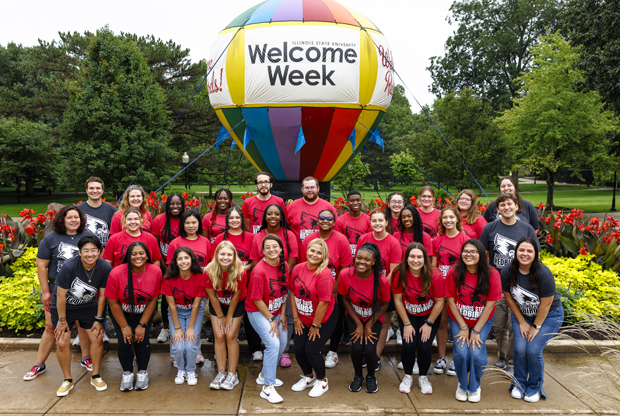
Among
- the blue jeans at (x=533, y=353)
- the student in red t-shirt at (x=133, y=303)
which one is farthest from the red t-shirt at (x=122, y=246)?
the blue jeans at (x=533, y=353)

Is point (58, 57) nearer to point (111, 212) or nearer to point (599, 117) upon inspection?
point (111, 212)

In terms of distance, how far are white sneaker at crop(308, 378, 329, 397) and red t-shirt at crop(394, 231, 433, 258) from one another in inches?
62.9

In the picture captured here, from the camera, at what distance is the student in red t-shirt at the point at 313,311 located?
4.16 metres

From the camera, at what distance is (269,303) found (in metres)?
4.38

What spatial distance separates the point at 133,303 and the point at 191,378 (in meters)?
0.97

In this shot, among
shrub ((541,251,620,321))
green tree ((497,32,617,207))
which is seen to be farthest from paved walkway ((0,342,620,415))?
green tree ((497,32,617,207))

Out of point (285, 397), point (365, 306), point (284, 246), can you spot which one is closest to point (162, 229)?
point (284, 246)

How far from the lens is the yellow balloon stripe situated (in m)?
6.94

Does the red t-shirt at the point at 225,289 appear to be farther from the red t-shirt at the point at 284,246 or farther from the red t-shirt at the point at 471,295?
the red t-shirt at the point at 471,295

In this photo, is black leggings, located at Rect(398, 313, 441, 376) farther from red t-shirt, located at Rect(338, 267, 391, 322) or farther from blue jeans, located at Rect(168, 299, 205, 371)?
blue jeans, located at Rect(168, 299, 205, 371)

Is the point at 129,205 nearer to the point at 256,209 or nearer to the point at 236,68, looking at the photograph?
the point at 256,209

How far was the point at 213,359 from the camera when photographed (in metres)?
5.06

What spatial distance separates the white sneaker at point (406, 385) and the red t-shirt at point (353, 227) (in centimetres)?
142

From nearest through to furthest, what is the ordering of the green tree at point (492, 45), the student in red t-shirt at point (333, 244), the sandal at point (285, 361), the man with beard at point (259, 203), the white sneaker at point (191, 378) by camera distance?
the white sneaker at point (191, 378) → the student in red t-shirt at point (333, 244) → the sandal at point (285, 361) → the man with beard at point (259, 203) → the green tree at point (492, 45)
